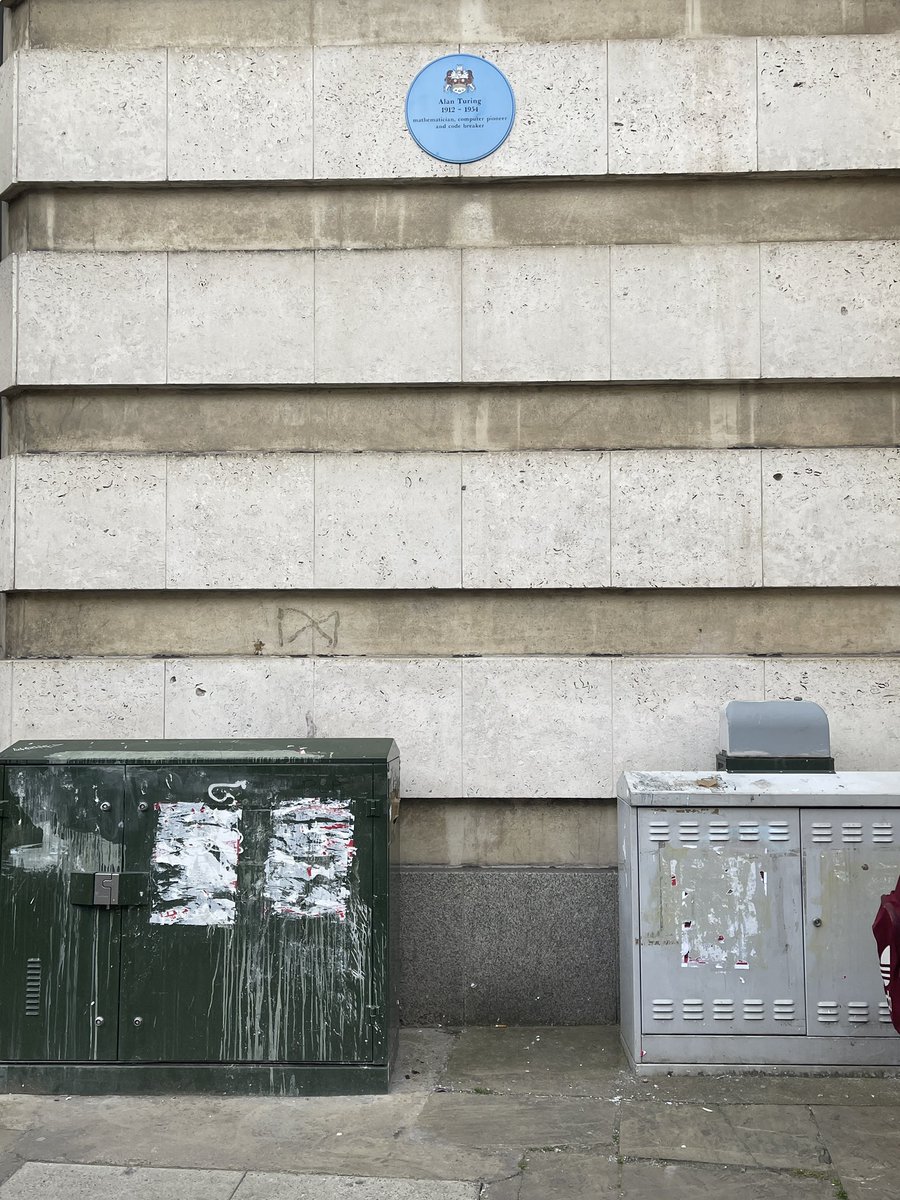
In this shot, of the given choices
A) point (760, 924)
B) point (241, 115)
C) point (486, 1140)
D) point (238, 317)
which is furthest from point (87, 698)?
point (760, 924)

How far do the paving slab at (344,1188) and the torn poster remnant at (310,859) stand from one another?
129cm

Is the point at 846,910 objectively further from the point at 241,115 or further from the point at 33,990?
the point at 241,115

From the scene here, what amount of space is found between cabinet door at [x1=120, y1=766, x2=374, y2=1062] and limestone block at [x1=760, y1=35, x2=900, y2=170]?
4.64 metres

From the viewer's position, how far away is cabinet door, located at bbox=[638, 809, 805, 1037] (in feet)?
18.4

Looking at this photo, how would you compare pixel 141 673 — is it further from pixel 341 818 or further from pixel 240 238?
pixel 240 238

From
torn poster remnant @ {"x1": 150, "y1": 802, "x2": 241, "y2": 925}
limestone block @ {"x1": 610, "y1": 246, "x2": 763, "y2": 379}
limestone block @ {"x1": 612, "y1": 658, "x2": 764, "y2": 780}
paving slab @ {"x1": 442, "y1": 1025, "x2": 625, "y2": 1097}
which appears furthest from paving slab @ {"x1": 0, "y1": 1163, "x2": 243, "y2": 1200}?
limestone block @ {"x1": 610, "y1": 246, "x2": 763, "y2": 379}

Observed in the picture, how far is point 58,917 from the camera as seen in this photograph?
217 inches

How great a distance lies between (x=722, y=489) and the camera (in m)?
6.69

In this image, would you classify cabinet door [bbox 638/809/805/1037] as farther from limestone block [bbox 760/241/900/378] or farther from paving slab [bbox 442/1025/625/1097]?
limestone block [bbox 760/241/900/378]

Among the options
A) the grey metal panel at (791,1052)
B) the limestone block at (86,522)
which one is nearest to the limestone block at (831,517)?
the grey metal panel at (791,1052)

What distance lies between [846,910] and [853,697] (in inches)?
56.3

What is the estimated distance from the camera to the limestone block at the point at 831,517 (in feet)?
21.7


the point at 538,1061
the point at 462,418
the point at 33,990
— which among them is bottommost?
the point at 538,1061

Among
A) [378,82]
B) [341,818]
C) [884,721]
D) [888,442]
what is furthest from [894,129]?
[341,818]
